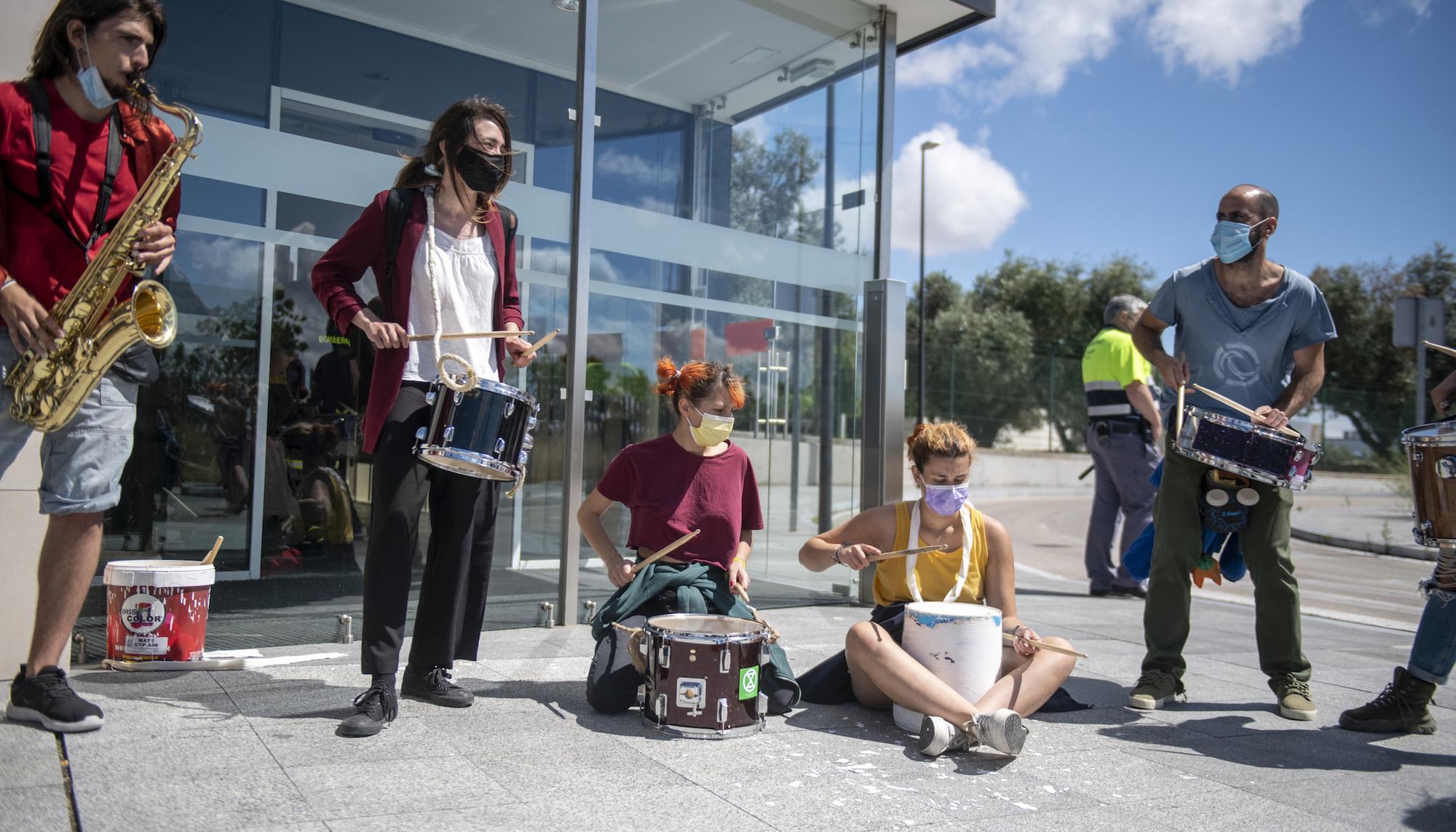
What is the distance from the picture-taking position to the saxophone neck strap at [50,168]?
2910mm

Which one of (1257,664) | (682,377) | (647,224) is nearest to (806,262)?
(647,224)

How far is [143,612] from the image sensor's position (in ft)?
12.2

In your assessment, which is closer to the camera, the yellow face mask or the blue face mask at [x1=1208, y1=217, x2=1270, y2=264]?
the yellow face mask

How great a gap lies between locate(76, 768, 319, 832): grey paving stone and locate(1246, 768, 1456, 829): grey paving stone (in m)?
2.47

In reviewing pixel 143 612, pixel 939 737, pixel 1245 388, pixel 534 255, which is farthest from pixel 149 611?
pixel 1245 388

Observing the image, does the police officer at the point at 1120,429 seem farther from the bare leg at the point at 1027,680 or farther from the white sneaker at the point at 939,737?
the white sneaker at the point at 939,737

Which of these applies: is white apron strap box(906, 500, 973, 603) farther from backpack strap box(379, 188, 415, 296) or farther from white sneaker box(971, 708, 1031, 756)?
backpack strap box(379, 188, 415, 296)

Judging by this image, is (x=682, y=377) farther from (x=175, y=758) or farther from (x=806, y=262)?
(x=806, y=262)

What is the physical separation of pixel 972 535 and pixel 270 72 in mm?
3541

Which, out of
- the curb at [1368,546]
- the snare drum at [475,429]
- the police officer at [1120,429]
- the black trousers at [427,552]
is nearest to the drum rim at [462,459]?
the snare drum at [475,429]

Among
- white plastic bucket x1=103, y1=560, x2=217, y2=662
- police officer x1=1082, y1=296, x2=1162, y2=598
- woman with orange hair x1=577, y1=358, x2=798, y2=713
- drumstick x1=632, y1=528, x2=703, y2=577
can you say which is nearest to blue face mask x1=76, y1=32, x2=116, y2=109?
white plastic bucket x1=103, y1=560, x2=217, y2=662

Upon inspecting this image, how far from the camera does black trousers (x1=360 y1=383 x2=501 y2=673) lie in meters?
3.24

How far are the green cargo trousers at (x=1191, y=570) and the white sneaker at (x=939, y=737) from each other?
4.09 ft

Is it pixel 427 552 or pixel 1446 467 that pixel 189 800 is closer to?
pixel 427 552
